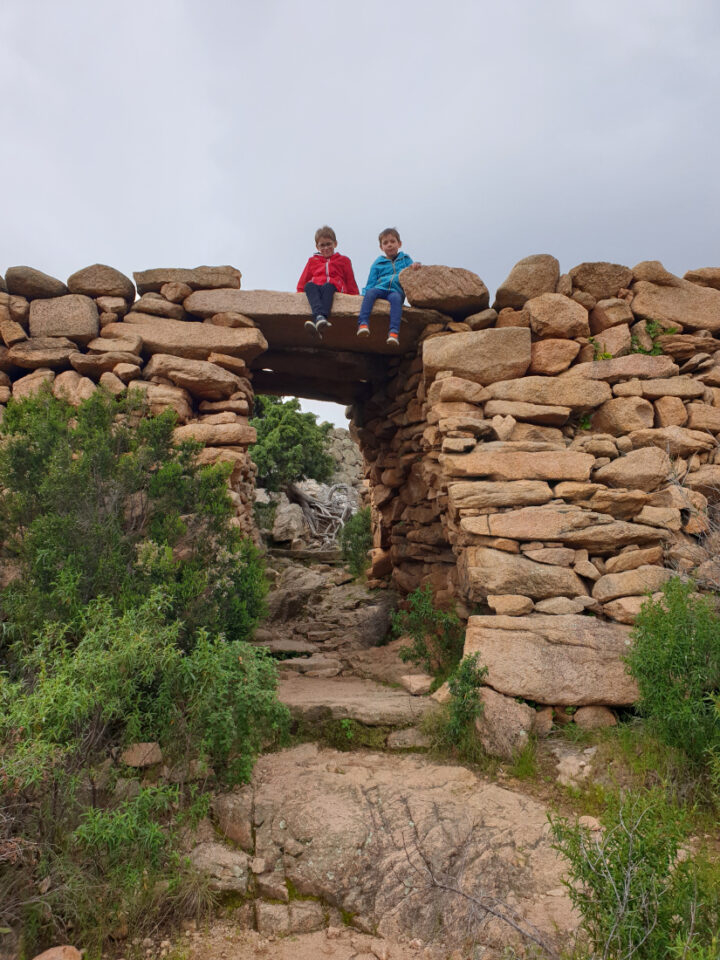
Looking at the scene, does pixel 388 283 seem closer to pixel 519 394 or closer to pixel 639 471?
pixel 519 394

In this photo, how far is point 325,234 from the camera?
5.75 meters

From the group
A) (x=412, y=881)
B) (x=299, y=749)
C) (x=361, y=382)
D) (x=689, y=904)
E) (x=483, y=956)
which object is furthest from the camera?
(x=361, y=382)

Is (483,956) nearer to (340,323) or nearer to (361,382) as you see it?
(340,323)

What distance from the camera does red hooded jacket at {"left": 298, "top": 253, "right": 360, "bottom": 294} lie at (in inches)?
215

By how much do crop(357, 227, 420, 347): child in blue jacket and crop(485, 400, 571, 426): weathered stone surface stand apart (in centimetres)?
106

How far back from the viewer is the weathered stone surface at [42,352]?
5.06 m

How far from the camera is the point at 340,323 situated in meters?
5.64

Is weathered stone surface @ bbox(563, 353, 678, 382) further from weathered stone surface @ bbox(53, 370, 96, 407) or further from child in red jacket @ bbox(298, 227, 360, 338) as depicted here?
weathered stone surface @ bbox(53, 370, 96, 407)

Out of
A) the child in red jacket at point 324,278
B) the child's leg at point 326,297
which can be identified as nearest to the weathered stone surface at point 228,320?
the child in red jacket at point 324,278

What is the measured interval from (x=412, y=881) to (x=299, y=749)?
50.4 inches

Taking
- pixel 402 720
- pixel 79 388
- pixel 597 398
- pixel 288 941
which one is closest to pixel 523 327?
pixel 597 398

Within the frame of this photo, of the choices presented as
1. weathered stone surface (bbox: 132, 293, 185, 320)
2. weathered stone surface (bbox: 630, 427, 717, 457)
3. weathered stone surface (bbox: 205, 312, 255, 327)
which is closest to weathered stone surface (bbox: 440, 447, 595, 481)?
weathered stone surface (bbox: 630, 427, 717, 457)

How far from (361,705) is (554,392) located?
299cm

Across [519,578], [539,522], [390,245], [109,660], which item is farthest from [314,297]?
[109,660]
